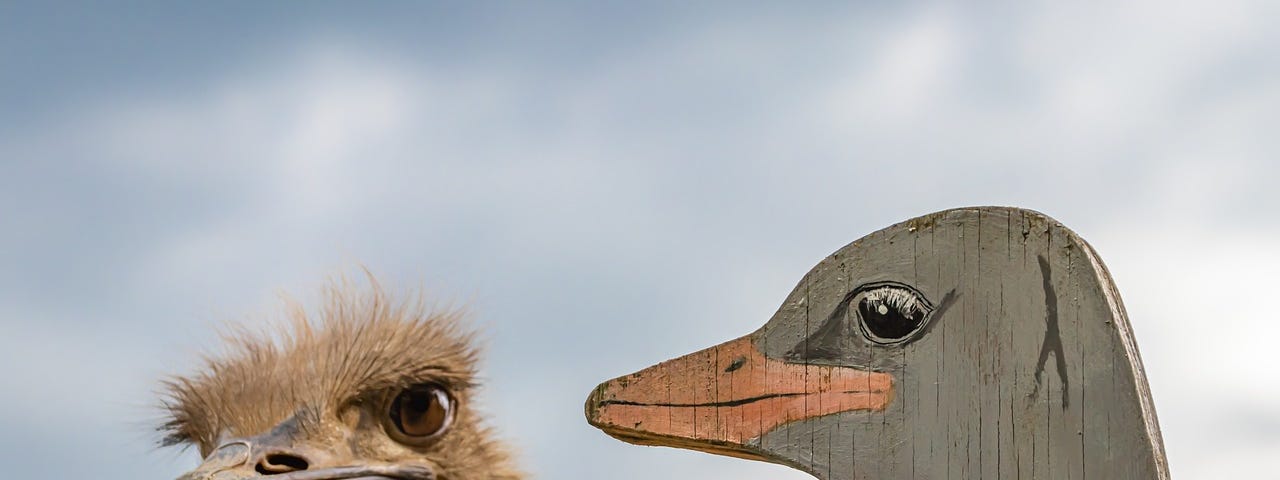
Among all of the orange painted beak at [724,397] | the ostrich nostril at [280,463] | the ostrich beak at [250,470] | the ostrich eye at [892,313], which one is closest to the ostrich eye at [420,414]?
the ostrich beak at [250,470]

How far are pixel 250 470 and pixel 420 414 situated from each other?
25.0 inches

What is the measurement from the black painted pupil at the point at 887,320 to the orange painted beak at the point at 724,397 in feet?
0.33

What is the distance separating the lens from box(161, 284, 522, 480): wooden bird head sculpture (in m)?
3.91

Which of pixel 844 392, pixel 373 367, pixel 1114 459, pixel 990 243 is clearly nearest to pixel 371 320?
pixel 373 367

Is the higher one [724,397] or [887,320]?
[887,320]

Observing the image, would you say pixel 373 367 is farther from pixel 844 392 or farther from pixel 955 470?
pixel 955 470

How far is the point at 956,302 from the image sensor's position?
10.8 feet

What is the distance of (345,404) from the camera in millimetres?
4082

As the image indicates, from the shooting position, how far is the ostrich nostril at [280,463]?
376cm

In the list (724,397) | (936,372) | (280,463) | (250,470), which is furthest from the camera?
(280,463)

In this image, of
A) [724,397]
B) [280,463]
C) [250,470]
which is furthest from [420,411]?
[724,397]

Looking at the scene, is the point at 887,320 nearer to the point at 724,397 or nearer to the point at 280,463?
the point at 724,397

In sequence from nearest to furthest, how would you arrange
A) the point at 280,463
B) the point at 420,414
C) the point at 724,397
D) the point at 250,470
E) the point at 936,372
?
the point at 936,372 < the point at 724,397 < the point at 250,470 < the point at 280,463 < the point at 420,414

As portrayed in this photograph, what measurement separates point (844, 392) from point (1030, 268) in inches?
19.9
